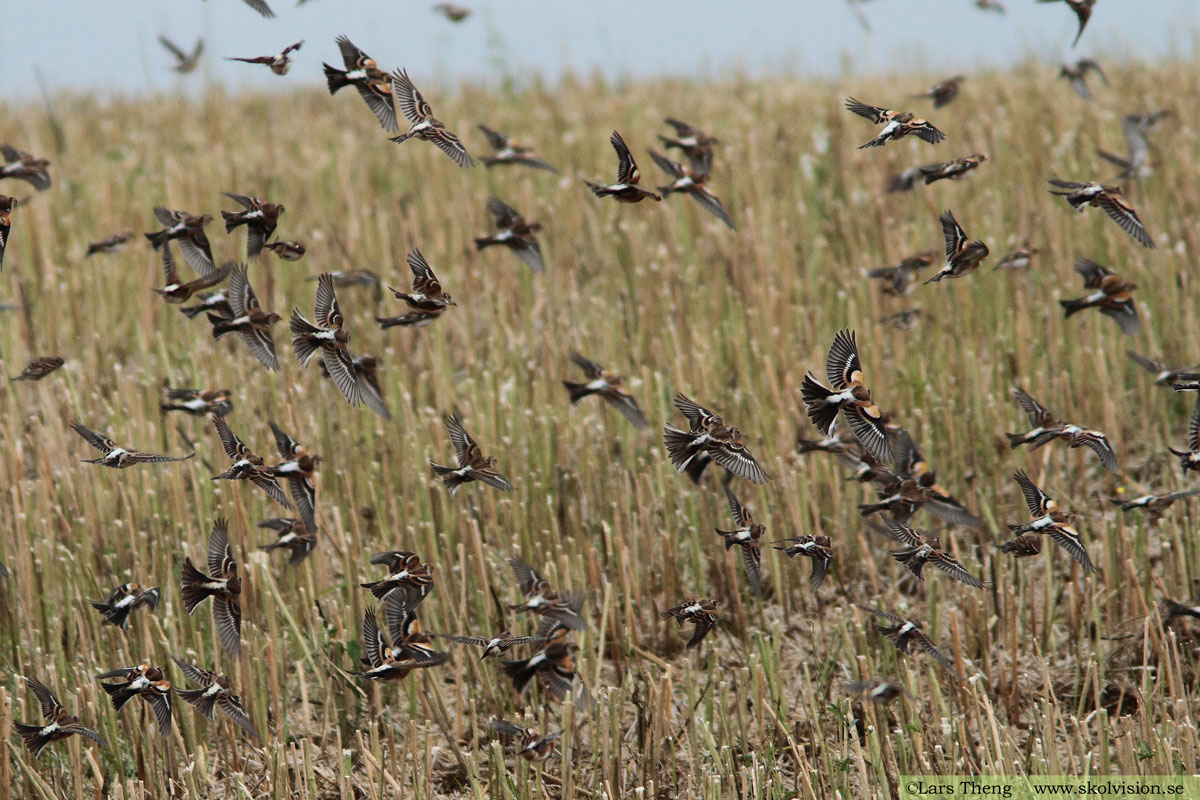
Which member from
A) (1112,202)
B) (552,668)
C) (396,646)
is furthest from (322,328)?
(1112,202)

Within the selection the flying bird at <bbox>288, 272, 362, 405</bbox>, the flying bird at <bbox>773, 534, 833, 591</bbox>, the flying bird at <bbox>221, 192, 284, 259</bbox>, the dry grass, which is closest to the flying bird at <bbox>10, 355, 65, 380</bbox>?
the dry grass

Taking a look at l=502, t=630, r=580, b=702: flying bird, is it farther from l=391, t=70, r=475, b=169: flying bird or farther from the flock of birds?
l=391, t=70, r=475, b=169: flying bird

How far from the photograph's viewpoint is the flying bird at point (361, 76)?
283cm

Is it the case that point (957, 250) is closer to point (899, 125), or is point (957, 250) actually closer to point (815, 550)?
point (899, 125)

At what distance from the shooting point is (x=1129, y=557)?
3449mm

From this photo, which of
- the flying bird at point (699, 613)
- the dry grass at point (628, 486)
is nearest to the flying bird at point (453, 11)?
the dry grass at point (628, 486)

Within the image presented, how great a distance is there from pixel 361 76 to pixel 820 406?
144 centimetres

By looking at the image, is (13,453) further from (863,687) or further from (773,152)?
(773,152)

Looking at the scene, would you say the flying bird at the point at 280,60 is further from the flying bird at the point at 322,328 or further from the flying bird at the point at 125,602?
the flying bird at the point at 125,602

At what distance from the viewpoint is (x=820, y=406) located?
253 cm

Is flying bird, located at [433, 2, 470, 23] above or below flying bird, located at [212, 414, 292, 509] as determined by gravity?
above

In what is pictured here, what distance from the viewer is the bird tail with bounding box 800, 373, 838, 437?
8.19 ft

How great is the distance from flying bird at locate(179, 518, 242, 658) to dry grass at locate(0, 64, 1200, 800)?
1.06 feet

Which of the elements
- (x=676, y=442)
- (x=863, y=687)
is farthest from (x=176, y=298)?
(x=863, y=687)
